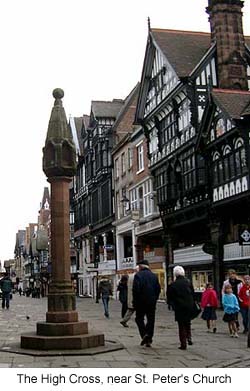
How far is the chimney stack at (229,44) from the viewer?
1185 inches

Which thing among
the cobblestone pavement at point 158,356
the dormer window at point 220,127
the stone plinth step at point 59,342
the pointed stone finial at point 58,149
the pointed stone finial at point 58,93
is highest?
the dormer window at point 220,127

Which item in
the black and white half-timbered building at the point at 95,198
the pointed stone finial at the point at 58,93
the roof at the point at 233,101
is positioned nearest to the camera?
the pointed stone finial at the point at 58,93

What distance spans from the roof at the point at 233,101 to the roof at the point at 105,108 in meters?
26.5

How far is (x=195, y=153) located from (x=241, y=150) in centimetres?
503

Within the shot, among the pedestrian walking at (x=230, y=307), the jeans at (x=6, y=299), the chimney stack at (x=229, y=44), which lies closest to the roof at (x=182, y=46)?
the chimney stack at (x=229, y=44)

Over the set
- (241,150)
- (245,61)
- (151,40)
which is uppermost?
(151,40)

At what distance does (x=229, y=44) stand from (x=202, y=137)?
5116mm

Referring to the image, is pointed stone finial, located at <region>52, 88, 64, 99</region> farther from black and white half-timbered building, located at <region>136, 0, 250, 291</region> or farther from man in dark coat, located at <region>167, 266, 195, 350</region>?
black and white half-timbered building, located at <region>136, 0, 250, 291</region>

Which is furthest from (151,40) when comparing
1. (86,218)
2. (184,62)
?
(86,218)

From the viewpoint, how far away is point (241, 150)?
82.8 feet

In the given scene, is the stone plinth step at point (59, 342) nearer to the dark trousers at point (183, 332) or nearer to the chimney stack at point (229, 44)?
the dark trousers at point (183, 332)
